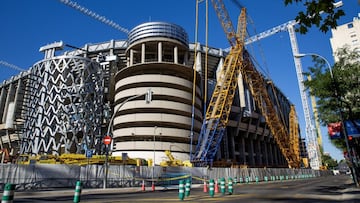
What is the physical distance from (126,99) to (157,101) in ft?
24.9

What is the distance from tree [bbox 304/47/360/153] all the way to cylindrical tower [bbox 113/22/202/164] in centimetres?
3117

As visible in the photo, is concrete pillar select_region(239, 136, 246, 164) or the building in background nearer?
concrete pillar select_region(239, 136, 246, 164)

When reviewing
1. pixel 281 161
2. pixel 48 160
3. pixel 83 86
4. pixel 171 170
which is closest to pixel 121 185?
pixel 171 170

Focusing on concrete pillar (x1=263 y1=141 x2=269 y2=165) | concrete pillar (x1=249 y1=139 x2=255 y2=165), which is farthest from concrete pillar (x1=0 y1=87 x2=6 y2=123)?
concrete pillar (x1=263 y1=141 x2=269 y2=165)

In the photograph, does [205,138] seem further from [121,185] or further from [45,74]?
[45,74]

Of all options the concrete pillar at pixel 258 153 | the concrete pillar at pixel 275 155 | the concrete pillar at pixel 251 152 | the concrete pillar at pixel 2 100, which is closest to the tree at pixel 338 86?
the concrete pillar at pixel 251 152

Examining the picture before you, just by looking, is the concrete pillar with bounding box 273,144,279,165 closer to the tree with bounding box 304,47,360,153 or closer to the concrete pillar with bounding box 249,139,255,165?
the concrete pillar with bounding box 249,139,255,165

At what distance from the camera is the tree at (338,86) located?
2056cm

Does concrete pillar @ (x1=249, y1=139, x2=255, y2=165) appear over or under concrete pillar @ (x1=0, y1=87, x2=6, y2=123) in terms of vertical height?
under

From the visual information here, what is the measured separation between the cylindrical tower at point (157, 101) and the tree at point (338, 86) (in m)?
31.2

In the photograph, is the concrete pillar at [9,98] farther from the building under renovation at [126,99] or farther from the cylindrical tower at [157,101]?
the cylindrical tower at [157,101]

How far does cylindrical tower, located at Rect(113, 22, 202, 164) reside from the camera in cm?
5194

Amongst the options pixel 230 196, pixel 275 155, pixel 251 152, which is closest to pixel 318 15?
pixel 230 196

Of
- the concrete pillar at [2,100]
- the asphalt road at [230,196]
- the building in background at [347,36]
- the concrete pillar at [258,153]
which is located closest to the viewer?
the asphalt road at [230,196]
